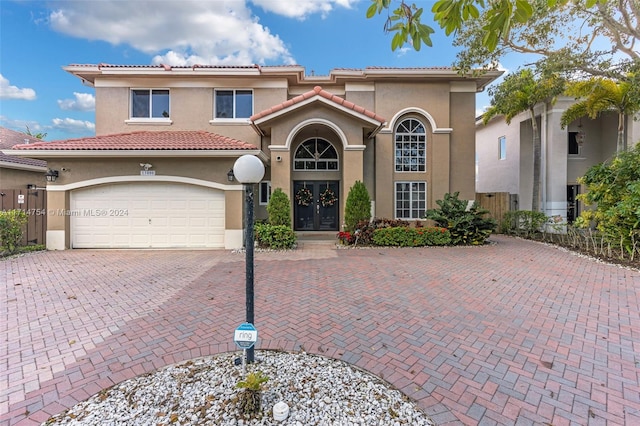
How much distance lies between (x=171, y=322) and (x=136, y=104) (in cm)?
1312

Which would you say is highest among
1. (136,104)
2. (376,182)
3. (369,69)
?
(369,69)

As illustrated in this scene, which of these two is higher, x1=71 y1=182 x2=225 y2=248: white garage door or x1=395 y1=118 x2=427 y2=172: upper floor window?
x1=395 y1=118 x2=427 y2=172: upper floor window

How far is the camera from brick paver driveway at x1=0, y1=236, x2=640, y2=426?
9.39 feet

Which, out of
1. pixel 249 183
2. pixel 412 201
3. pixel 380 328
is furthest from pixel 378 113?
Answer: pixel 249 183

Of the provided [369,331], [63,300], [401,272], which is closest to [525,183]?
[401,272]

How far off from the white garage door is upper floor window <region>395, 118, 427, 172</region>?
30.0 ft

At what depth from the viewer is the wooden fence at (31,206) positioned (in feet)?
34.8

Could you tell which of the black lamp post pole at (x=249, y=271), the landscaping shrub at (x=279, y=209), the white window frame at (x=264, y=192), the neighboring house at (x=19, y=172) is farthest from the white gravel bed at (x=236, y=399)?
the neighboring house at (x=19, y=172)

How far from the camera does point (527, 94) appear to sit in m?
13.3

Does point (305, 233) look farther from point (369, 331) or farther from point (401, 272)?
point (369, 331)

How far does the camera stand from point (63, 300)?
5484 mm

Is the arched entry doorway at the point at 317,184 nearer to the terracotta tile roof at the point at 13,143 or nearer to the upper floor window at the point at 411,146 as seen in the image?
the upper floor window at the point at 411,146

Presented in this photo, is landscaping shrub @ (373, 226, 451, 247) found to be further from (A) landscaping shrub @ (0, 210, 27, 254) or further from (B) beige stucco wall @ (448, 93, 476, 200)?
(A) landscaping shrub @ (0, 210, 27, 254)

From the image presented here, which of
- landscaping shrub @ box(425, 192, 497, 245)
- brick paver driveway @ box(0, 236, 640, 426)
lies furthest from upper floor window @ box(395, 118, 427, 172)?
brick paver driveway @ box(0, 236, 640, 426)
